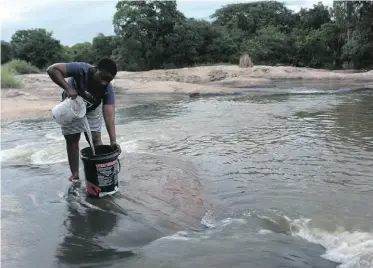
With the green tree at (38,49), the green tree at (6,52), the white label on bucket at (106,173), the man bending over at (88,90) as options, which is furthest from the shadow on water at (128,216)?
the green tree at (38,49)

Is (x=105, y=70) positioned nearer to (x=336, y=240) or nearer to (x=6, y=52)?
(x=336, y=240)

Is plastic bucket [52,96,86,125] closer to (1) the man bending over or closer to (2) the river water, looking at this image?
(1) the man bending over

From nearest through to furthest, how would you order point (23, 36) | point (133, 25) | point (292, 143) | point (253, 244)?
point (253, 244) < point (292, 143) < point (133, 25) < point (23, 36)

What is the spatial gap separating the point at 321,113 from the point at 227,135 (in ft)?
13.9

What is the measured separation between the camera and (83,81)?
4453 millimetres

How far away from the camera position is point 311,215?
172 inches

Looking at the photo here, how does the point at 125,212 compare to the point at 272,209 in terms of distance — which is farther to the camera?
the point at 272,209

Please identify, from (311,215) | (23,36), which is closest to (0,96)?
(311,215)

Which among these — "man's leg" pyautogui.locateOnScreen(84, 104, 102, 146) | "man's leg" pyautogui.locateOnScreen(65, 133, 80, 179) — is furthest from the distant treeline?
"man's leg" pyautogui.locateOnScreen(65, 133, 80, 179)

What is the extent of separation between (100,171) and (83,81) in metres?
0.95

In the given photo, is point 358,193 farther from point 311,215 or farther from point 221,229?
point 221,229

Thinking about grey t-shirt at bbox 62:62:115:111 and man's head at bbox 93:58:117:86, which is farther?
grey t-shirt at bbox 62:62:115:111

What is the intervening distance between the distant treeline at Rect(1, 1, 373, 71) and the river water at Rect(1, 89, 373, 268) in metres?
24.4

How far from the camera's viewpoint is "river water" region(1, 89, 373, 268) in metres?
3.32
